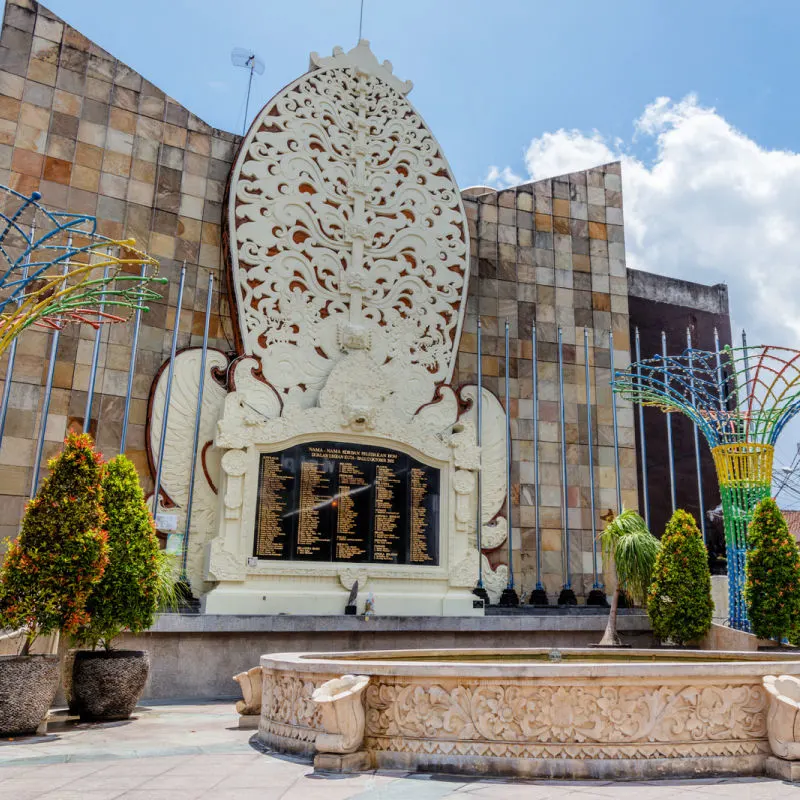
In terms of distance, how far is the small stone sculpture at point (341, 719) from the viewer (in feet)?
20.4

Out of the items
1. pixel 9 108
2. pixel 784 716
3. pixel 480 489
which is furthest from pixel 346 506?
pixel 9 108

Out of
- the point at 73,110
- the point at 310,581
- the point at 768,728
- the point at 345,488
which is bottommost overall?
the point at 768,728

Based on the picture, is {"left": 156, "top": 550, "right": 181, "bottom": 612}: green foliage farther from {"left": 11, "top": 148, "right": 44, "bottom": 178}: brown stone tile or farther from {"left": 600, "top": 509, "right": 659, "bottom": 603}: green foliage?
{"left": 600, "top": 509, "right": 659, "bottom": 603}: green foliage

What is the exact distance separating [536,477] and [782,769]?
33.8 feet

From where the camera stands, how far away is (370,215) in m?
15.6

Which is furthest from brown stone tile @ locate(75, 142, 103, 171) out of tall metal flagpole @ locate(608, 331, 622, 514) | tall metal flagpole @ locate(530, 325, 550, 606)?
tall metal flagpole @ locate(608, 331, 622, 514)

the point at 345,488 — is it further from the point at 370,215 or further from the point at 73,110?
the point at 73,110

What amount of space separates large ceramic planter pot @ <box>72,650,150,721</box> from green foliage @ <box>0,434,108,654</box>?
683 millimetres

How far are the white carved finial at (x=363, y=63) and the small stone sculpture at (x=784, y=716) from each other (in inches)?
541

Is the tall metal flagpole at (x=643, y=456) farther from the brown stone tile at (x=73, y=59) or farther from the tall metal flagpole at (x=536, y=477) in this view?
the brown stone tile at (x=73, y=59)

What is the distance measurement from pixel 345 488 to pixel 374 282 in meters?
4.14

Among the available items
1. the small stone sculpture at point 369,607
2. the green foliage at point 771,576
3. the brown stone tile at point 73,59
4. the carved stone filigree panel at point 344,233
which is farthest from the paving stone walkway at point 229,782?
the brown stone tile at point 73,59

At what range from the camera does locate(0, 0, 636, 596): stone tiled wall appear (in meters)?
13.5

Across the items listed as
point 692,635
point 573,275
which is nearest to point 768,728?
point 692,635
